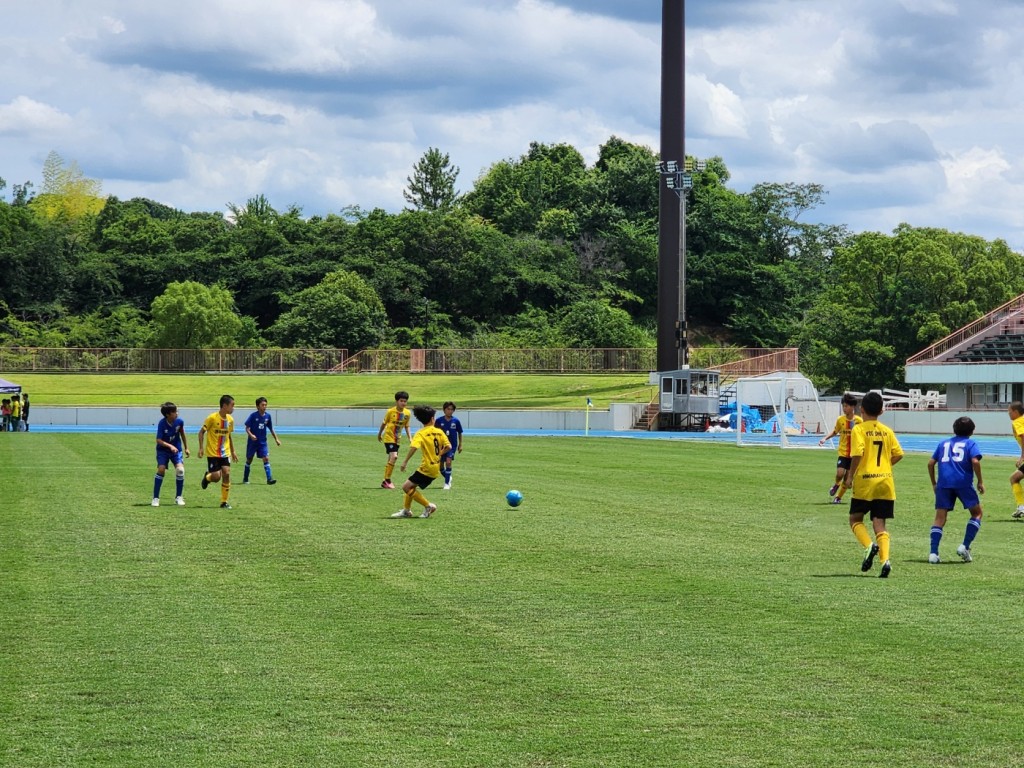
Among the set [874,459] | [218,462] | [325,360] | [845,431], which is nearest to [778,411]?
[845,431]

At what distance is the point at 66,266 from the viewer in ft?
330

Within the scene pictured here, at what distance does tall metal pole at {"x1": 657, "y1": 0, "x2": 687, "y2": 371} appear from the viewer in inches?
2520

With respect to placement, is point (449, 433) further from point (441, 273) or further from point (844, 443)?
point (441, 273)

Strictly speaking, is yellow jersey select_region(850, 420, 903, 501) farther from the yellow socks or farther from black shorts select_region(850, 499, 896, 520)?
the yellow socks

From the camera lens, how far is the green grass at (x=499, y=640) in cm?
720

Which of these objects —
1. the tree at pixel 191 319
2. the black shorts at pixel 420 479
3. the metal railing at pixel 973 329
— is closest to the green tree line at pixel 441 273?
the tree at pixel 191 319

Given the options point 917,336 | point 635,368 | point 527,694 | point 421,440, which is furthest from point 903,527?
point 635,368

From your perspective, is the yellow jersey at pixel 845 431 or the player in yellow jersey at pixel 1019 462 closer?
the player in yellow jersey at pixel 1019 462

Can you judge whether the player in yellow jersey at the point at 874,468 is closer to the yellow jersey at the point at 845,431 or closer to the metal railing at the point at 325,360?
A: the yellow jersey at the point at 845,431

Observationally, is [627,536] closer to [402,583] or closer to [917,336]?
[402,583]

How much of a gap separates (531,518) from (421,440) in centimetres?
219

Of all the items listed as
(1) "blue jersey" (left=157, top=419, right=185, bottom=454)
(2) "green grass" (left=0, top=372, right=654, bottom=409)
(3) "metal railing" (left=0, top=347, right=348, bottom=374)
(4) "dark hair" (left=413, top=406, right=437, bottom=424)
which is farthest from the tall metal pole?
(4) "dark hair" (left=413, top=406, right=437, bottom=424)

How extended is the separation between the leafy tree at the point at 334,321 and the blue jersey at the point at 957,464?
77765 mm

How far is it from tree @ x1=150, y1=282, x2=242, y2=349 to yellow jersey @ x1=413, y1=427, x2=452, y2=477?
7579cm
